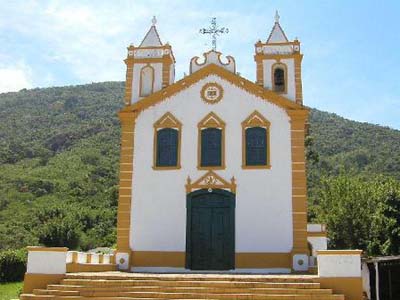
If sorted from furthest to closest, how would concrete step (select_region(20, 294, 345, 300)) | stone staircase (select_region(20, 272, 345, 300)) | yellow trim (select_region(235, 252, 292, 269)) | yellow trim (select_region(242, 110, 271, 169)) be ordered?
yellow trim (select_region(242, 110, 271, 169)) → yellow trim (select_region(235, 252, 292, 269)) → stone staircase (select_region(20, 272, 345, 300)) → concrete step (select_region(20, 294, 345, 300))

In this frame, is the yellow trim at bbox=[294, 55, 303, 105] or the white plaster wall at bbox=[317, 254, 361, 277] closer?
the white plaster wall at bbox=[317, 254, 361, 277]

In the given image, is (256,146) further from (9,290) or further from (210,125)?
(9,290)

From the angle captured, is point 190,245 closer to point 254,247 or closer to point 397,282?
point 254,247

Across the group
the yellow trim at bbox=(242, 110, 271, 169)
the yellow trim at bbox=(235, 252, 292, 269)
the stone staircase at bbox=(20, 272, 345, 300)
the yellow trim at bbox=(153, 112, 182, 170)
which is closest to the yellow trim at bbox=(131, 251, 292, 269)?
the yellow trim at bbox=(235, 252, 292, 269)

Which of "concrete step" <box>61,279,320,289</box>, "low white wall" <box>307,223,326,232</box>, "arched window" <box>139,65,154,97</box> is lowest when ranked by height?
"concrete step" <box>61,279,320,289</box>

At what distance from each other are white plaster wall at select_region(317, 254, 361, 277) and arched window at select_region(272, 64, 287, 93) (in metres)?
8.61

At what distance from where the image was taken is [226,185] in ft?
62.1

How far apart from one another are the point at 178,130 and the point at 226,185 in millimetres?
2731

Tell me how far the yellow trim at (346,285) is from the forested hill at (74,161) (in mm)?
27529

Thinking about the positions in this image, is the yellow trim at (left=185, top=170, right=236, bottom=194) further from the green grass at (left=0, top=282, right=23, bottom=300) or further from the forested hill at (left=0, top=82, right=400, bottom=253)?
the forested hill at (left=0, top=82, right=400, bottom=253)

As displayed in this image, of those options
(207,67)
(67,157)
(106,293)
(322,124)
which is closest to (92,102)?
(67,157)

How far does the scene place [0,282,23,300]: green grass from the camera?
25.8 m

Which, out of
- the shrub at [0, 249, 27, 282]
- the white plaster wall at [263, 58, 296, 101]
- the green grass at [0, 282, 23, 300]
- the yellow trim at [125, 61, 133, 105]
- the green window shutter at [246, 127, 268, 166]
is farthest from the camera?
the shrub at [0, 249, 27, 282]

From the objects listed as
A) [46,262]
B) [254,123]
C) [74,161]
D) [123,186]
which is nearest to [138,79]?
[123,186]
